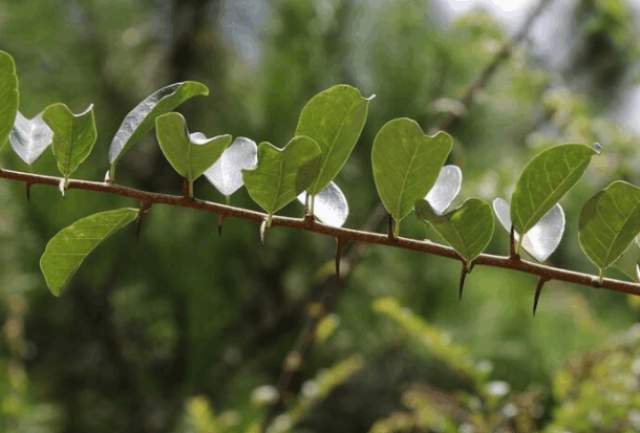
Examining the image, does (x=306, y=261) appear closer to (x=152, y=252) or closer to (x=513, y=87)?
(x=152, y=252)

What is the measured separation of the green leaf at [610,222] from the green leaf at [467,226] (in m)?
0.04

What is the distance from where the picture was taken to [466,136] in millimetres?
1224

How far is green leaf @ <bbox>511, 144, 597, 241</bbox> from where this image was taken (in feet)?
0.87

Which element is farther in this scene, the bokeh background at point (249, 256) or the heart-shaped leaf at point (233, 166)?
the bokeh background at point (249, 256)

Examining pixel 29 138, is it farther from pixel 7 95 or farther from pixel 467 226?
pixel 467 226

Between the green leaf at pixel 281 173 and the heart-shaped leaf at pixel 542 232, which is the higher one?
the green leaf at pixel 281 173

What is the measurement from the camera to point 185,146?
0.88ft

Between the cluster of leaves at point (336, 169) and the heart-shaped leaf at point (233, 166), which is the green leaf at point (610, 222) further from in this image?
the heart-shaped leaf at point (233, 166)

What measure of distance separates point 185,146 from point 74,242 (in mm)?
54

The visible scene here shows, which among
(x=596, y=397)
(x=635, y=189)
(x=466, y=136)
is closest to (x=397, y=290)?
(x=466, y=136)

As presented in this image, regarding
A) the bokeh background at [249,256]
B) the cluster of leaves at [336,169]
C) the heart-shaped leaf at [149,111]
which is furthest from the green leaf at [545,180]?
the bokeh background at [249,256]

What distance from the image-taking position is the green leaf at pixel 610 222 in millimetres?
→ 271

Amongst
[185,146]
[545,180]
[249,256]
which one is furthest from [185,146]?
[249,256]

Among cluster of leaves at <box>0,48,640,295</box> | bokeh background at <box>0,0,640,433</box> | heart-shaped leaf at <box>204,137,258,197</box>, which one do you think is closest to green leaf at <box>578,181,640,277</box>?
cluster of leaves at <box>0,48,640,295</box>
